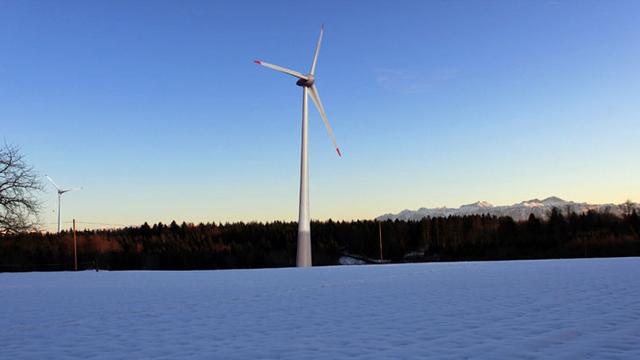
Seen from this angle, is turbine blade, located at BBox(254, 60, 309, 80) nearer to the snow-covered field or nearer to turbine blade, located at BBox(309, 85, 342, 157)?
turbine blade, located at BBox(309, 85, 342, 157)

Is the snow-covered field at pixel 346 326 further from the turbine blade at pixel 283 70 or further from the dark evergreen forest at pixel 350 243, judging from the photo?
the dark evergreen forest at pixel 350 243

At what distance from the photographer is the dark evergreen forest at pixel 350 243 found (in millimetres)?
135750

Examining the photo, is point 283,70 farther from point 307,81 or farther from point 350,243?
point 350,243

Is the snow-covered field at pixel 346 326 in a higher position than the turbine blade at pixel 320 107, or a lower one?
lower

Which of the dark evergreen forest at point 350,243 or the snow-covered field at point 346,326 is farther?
the dark evergreen forest at point 350,243

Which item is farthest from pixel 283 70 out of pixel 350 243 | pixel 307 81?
pixel 350 243

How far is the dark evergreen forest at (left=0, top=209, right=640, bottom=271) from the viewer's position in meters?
→ 136

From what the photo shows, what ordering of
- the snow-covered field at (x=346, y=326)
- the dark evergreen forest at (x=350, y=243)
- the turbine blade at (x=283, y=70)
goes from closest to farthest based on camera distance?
the snow-covered field at (x=346, y=326), the turbine blade at (x=283, y=70), the dark evergreen forest at (x=350, y=243)

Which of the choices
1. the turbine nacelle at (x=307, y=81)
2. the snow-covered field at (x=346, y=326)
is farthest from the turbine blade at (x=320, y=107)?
the snow-covered field at (x=346, y=326)

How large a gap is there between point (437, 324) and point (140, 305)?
1182 cm

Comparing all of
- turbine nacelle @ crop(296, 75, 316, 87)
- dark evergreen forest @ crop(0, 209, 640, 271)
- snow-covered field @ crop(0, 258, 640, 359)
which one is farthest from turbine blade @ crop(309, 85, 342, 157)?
dark evergreen forest @ crop(0, 209, 640, 271)

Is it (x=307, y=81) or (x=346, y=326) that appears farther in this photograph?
(x=307, y=81)

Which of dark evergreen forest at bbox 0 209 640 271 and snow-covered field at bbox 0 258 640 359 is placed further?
dark evergreen forest at bbox 0 209 640 271

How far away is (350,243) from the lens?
148250mm
